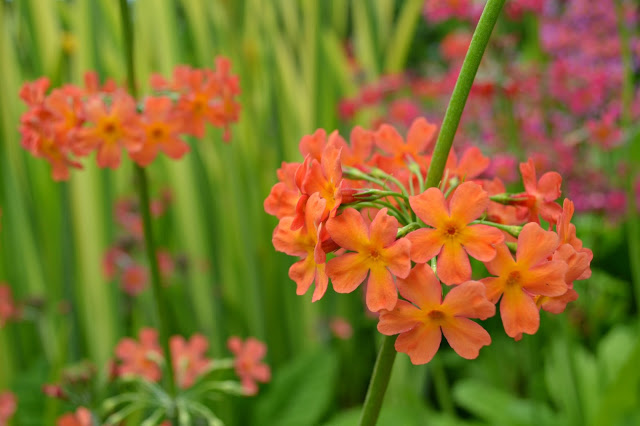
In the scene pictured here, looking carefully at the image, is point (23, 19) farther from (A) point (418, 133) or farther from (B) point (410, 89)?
(A) point (418, 133)

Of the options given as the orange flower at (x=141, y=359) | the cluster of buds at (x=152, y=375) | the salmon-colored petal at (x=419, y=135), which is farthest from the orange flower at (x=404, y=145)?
the orange flower at (x=141, y=359)

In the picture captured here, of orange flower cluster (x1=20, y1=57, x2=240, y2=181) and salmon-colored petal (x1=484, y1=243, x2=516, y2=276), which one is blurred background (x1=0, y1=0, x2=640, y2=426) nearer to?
orange flower cluster (x1=20, y1=57, x2=240, y2=181)

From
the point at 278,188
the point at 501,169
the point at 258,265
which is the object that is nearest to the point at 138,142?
the point at 278,188

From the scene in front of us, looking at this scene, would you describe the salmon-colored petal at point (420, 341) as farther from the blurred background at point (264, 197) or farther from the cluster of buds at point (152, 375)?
the blurred background at point (264, 197)

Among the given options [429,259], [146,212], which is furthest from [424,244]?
[146,212]

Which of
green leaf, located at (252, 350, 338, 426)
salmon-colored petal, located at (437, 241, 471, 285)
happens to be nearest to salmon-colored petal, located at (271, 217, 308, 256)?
salmon-colored petal, located at (437, 241, 471, 285)
